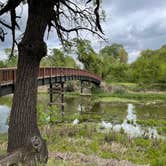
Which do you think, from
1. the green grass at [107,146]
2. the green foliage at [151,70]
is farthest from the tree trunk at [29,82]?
the green foliage at [151,70]

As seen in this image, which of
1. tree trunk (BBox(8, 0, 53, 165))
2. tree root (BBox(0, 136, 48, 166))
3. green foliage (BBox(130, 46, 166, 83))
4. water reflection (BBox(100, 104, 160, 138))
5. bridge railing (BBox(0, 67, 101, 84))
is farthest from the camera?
green foliage (BBox(130, 46, 166, 83))

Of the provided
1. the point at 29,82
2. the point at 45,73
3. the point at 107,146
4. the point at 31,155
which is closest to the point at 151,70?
the point at 45,73

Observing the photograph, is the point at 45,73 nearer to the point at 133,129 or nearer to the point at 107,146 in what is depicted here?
the point at 133,129

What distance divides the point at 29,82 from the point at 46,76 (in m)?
17.3

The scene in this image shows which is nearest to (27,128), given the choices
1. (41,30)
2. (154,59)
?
(41,30)

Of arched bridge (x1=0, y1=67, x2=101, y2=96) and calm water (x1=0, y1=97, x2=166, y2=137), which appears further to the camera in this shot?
calm water (x1=0, y1=97, x2=166, y2=137)

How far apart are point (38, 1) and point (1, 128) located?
15.8 metres

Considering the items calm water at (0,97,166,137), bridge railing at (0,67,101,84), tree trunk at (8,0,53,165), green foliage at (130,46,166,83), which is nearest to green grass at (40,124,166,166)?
calm water at (0,97,166,137)

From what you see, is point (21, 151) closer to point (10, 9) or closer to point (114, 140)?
point (10, 9)

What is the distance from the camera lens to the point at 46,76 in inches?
926

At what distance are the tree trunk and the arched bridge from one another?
28.0ft

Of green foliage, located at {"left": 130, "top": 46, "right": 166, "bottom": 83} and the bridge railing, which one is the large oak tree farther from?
green foliage, located at {"left": 130, "top": 46, "right": 166, "bottom": 83}

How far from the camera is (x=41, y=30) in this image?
6258mm

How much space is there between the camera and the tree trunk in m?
6.18
